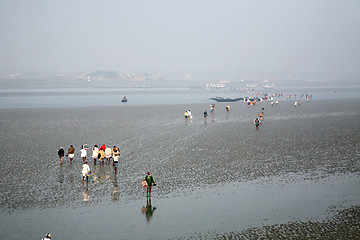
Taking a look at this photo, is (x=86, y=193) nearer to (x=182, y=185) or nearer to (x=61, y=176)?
(x=61, y=176)

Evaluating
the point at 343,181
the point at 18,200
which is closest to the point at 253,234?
the point at 343,181

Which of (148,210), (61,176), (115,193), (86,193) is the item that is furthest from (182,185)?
(61,176)

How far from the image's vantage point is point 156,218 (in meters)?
16.8

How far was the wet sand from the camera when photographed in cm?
1608

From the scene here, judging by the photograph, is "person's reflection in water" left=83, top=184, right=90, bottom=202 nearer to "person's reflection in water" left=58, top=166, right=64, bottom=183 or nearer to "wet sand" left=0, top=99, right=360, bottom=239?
"wet sand" left=0, top=99, right=360, bottom=239

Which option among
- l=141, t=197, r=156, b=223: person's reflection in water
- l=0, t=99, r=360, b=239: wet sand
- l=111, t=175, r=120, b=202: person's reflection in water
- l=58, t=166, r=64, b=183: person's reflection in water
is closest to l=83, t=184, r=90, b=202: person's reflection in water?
l=0, t=99, r=360, b=239: wet sand

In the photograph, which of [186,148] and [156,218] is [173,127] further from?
[156,218]

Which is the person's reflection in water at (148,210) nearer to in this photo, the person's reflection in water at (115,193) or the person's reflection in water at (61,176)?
the person's reflection in water at (115,193)

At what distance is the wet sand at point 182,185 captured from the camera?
16.1 m

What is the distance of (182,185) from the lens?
21938mm

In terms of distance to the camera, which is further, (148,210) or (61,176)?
(61,176)

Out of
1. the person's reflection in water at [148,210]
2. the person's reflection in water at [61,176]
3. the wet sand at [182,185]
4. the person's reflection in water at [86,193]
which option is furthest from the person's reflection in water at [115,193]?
the person's reflection in water at [61,176]

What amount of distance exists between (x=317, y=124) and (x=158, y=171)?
33614mm

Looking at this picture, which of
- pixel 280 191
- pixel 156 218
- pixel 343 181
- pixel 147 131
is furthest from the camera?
pixel 147 131
